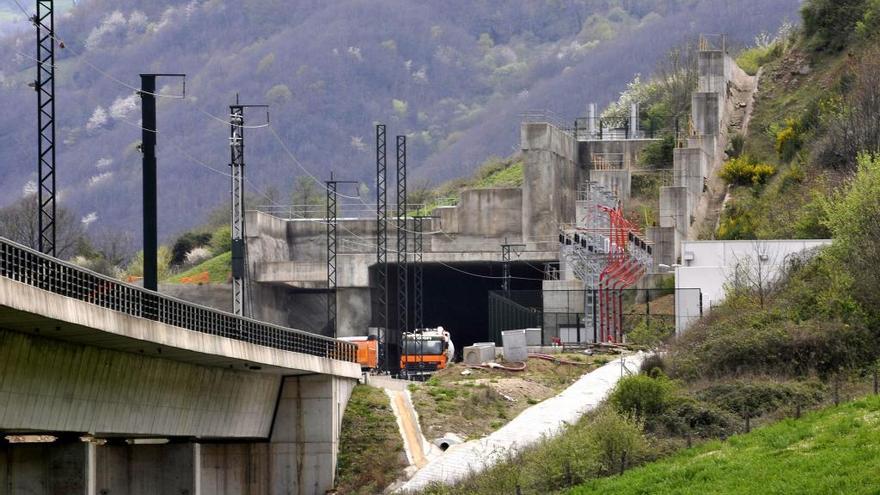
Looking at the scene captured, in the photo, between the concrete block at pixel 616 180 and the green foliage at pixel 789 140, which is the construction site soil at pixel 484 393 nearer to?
the green foliage at pixel 789 140

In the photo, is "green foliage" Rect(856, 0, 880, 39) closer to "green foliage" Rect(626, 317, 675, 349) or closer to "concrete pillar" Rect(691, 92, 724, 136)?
"concrete pillar" Rect(691, 92, 724, 136)

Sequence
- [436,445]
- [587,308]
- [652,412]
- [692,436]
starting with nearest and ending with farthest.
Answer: [692,436] < [652,412] < [436,445] < [587,308]

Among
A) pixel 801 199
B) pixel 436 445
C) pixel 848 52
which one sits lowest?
pixel 436 445

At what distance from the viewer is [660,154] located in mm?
109625

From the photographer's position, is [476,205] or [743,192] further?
[476,205]

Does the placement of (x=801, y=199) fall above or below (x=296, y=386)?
above

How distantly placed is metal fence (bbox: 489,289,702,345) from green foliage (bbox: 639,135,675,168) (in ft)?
73.5

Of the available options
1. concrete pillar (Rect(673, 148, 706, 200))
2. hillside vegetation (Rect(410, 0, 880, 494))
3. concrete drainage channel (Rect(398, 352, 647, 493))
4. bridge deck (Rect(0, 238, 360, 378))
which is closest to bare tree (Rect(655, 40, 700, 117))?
concrete pillar (Rect(673, 148, 706, 200))

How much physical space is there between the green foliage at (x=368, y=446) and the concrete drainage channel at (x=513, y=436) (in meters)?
0.54

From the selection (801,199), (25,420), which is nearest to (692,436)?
(25,420)

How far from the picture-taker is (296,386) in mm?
60156

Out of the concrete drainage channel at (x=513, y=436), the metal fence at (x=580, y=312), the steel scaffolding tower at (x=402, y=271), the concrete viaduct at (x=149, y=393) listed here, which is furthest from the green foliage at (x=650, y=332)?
the concrete viaduct at (x=149, y=393)

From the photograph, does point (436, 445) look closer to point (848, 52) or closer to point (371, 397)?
point (371, 397)

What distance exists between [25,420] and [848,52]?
72.0 meters
